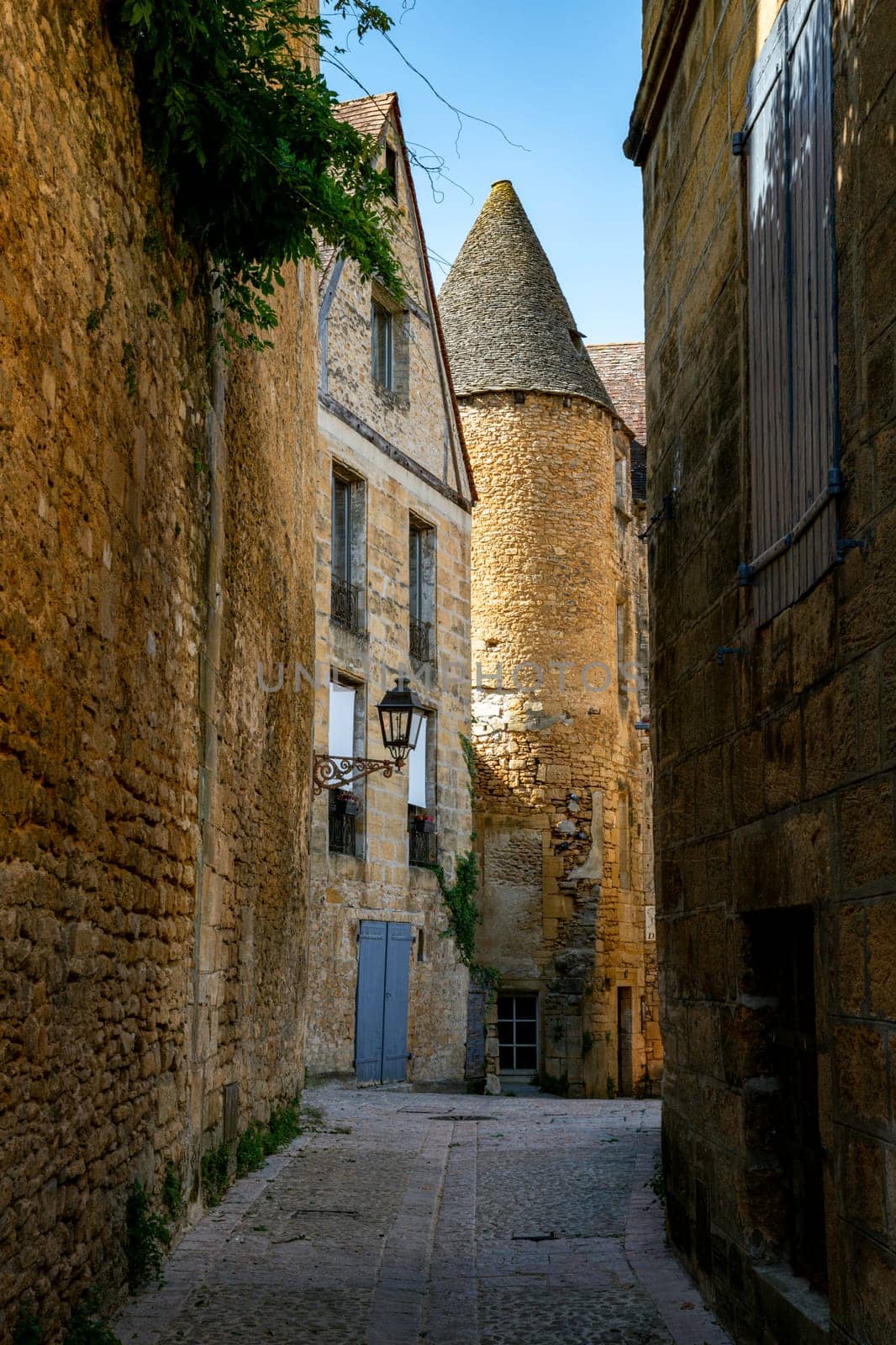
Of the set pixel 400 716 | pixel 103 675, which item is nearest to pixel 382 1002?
pixel 400 716

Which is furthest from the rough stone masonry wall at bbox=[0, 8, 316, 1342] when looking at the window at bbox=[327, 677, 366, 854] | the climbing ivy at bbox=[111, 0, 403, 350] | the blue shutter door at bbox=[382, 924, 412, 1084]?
the blue shutter door at bbox=[382, 924, 412, 1084]

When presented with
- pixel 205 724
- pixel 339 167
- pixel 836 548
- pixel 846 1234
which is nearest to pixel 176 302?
pixel 339 167

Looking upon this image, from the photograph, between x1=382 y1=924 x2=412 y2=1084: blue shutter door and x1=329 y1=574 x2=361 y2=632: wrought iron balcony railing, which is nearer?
x1=382 y1=924 x2=412 y2=1084: blue shutter door

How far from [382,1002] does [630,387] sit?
1663 centimetres

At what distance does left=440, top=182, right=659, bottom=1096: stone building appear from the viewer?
2141 centimetres

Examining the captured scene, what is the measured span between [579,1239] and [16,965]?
387 centimetres

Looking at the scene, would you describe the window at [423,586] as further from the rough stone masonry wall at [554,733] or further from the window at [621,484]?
the window at [621,484]

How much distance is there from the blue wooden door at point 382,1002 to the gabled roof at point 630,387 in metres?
11.7

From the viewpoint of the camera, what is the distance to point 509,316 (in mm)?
23812

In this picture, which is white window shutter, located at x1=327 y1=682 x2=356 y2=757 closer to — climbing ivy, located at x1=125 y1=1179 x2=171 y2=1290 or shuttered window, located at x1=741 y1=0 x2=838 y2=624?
climbing ivy, located at x1=125 y1=1179 x2=171 y2=1290

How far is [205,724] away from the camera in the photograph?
696 centimetres

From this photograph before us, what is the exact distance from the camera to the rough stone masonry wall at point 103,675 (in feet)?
13.0

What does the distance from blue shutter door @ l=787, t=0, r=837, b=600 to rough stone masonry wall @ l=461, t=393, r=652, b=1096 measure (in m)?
17.6

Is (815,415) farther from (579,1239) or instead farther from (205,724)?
(579,1239)
